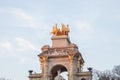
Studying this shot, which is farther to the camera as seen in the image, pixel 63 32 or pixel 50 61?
pixel 63 32

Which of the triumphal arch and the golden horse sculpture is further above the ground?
the golden horse sculpture

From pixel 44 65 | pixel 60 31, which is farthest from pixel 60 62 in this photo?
pixel 60 31

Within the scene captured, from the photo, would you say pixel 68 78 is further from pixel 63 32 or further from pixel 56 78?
pixel 63 32

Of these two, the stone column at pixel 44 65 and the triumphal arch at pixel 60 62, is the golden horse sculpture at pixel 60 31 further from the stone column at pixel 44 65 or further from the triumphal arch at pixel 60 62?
the stone column at pixel 44 65

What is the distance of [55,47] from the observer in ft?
146

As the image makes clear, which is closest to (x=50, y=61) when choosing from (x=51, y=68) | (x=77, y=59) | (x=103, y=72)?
(x=51, y=68)

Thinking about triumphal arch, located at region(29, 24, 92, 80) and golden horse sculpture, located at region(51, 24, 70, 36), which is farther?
golden horse sculpture, located at region(51, 24, 70, 36)

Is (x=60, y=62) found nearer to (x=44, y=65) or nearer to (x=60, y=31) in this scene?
(x=44, y=65)

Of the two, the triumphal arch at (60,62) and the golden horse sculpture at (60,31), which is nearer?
the triumphal arch at (60,62)

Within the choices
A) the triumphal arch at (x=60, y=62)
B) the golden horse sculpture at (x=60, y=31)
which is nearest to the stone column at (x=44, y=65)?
the triumphal arch at (x=60, y=62)

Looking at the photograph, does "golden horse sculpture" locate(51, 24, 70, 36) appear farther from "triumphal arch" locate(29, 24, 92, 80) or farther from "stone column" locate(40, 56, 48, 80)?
"stone column" locate(40, 56, 48, 80)

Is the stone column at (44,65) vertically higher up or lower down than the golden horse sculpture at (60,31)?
lower down

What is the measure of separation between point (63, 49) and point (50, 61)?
7.88 ft

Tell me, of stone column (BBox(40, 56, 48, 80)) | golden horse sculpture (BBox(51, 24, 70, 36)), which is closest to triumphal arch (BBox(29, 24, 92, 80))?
stone column (BBox(40, 56, 48, 80))
